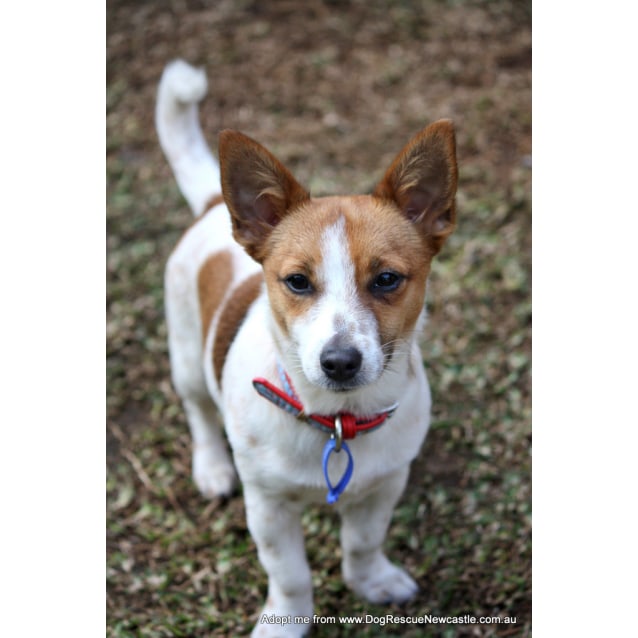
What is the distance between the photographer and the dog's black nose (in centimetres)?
278

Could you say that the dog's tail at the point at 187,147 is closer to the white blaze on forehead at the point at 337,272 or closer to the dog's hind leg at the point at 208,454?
the dog's hind leg at the point at 208,454

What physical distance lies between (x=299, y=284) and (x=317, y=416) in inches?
22.4

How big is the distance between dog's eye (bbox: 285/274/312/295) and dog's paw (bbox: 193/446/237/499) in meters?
2.00

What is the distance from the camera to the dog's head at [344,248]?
287cm

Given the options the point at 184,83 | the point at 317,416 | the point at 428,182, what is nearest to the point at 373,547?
the point at 317,416

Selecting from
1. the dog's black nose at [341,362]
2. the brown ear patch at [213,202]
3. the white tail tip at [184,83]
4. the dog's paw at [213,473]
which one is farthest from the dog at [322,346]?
the white tail tip at [184,83]

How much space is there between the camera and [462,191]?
6.43 metres

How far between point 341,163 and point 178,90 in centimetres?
256

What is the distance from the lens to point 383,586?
13.2 ft

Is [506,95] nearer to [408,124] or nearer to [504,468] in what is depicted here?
[408,124]

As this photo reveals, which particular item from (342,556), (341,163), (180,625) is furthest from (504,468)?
(341,163)

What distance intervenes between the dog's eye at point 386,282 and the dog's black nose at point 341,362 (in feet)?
1.04

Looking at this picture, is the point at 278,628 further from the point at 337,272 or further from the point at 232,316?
the point at 337,272

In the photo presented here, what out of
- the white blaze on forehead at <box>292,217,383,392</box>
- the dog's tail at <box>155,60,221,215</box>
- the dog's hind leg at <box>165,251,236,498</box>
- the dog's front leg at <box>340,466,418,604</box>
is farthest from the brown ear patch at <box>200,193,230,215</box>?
the dog's front leg at <box>340,466,418,604</box>
